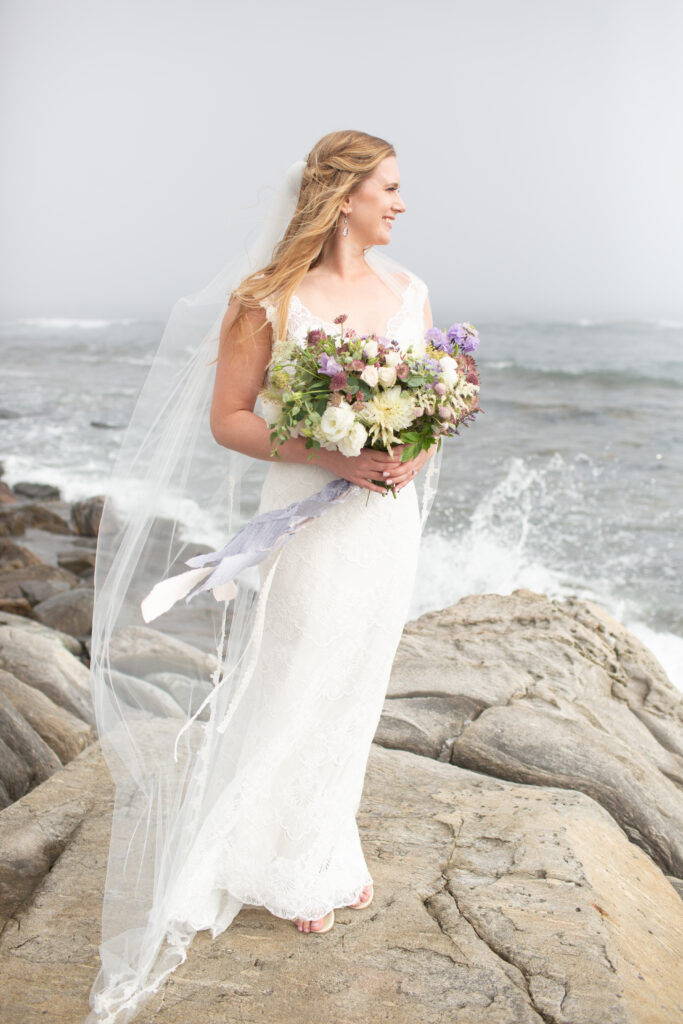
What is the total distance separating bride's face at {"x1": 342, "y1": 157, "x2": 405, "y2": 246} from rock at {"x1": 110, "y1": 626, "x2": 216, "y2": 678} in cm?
150

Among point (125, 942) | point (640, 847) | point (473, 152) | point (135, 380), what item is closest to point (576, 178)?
point (473, 152)

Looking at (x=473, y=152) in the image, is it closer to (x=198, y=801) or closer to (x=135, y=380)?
(x=135, y=380)

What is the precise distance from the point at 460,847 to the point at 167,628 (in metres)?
1.30

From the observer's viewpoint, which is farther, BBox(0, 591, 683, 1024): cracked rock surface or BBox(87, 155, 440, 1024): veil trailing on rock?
BBox(87, 155, 440, 1024): veil trailing on rock

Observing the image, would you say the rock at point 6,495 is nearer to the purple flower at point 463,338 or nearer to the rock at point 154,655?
the rock at point 154,655

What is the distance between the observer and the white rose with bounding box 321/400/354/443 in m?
2.15

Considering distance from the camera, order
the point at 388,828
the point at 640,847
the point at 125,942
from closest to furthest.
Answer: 1. the point at 125,942
2. the point at 388,828
3. the point at 640,847

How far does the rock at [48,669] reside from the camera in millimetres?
4484

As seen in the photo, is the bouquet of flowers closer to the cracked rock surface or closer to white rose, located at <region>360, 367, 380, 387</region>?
white rose, located at <region>360, 367, 380, 387</region>

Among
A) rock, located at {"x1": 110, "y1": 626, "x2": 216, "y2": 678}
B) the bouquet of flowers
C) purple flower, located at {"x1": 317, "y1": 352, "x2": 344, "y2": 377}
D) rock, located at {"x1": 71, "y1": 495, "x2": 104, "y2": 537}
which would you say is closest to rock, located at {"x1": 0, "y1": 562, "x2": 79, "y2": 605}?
Result: rock, located at {"x1": 71, "y1": 495, "x2": 104, "y2": 537}

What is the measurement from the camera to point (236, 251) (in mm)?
2873

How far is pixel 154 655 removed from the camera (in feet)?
10.5

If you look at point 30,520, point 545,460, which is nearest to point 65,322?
point 545,460

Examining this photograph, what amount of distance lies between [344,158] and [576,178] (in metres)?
22.8
